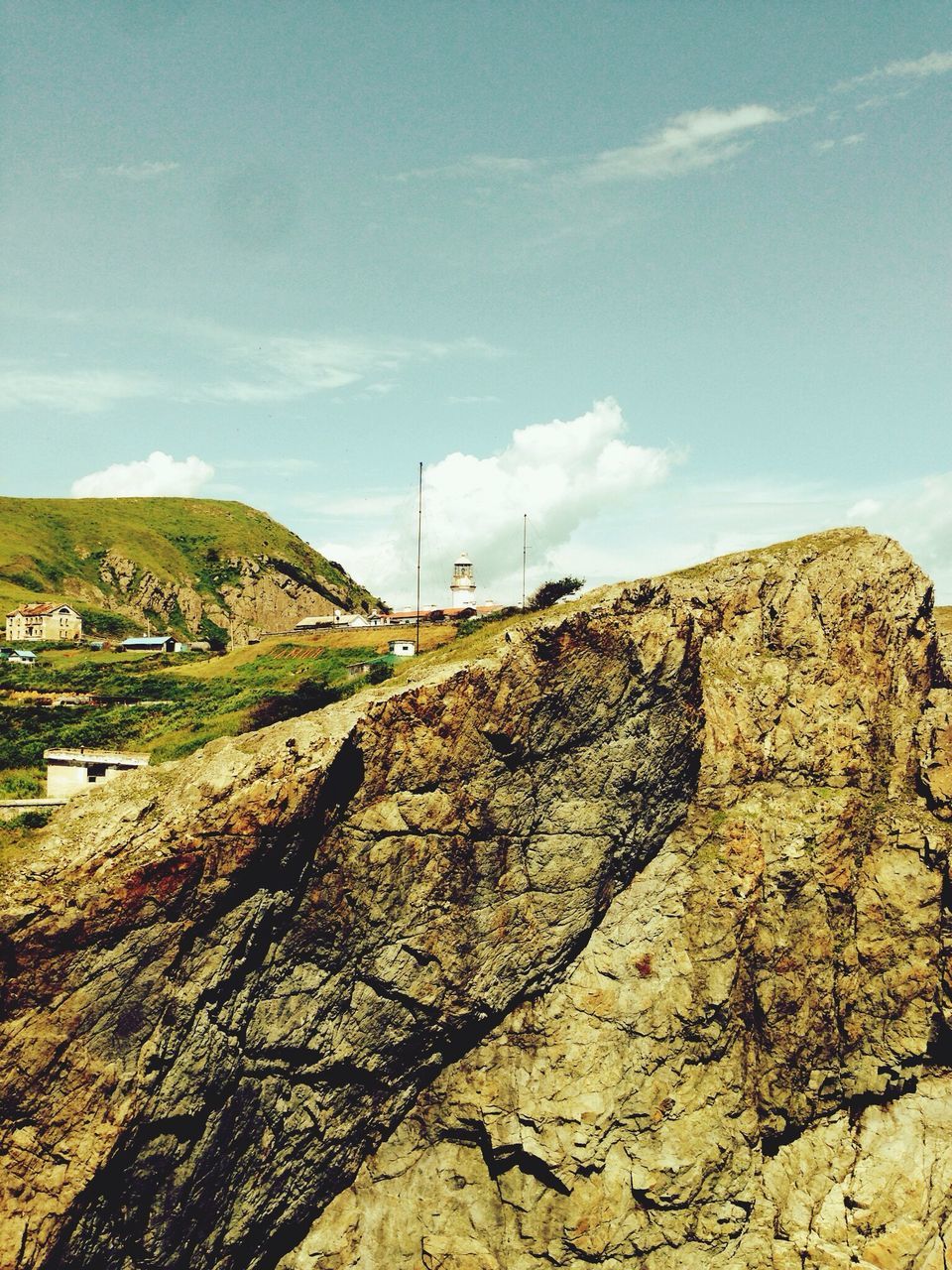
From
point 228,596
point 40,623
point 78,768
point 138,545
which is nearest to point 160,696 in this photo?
point 78,768

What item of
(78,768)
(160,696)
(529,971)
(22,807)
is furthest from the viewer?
(160,696)

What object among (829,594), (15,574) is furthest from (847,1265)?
(15,574)

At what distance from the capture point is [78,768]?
3784 centimetres

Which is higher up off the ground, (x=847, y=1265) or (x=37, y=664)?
(x=37, y=664)

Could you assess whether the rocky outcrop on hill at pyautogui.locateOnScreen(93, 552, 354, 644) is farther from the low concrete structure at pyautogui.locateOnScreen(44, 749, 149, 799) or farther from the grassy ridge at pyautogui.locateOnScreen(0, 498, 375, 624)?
the low concrete structure at pyautogui.locateOnScreen(44, 749, 149, 799)

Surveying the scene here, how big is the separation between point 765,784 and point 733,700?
14.9 feet

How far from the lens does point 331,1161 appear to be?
3177 cm

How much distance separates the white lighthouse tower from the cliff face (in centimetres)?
5574

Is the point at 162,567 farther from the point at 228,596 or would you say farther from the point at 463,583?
the point at 463,583

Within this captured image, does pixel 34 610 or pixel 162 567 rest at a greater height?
pixel 162 567

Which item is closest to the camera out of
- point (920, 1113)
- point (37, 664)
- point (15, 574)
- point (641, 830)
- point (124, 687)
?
point (920, 1113)

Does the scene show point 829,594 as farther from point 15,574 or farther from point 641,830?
point 15,574

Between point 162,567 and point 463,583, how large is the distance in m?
85.8

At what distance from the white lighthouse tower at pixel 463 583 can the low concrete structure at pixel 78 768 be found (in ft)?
200
